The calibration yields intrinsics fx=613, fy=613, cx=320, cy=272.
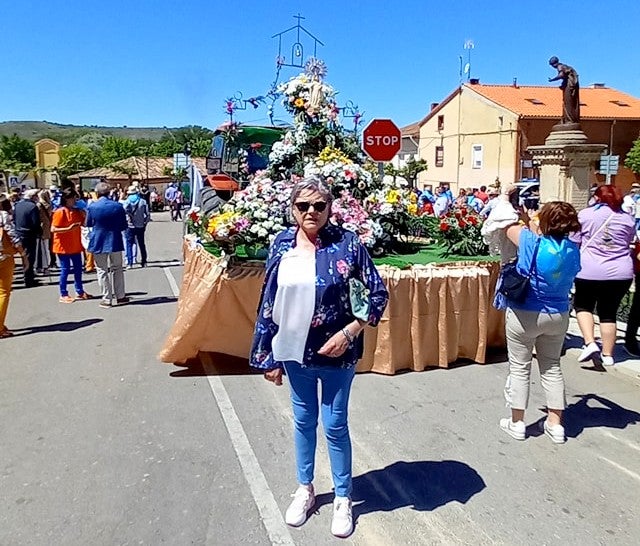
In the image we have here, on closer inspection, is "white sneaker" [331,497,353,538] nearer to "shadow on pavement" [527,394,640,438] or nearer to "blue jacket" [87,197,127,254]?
"shadow on pavement" [527,394,640,438]

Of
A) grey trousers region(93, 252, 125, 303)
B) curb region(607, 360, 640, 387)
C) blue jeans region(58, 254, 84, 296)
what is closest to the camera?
curb region(607, 360, 640, 387)

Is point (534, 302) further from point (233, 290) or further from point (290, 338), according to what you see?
point (233, 290)

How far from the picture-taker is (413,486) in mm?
3768

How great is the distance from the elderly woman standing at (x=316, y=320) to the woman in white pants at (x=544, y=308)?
1545 mm

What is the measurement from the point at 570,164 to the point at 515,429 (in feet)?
26.0

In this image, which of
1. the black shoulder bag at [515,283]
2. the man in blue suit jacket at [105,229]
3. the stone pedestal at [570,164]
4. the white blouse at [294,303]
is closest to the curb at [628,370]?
the black shoulder bag at [515,283]

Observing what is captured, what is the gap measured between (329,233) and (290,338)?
0.58 m

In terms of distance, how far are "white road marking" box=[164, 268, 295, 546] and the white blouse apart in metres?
0.91

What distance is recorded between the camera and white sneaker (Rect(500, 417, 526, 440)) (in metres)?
4.46

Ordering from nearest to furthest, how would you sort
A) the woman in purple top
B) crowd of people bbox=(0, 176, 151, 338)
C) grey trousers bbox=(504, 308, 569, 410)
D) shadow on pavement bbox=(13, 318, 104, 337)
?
grey trousers bbox=(504, 308, 569, 410) → the woman in purple top → crowd of people bbox=(0, 176, 151, 338) → shadow on pavement bbox=(13, 318, 104, 337)

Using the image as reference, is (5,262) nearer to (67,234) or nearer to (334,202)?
(67,234)

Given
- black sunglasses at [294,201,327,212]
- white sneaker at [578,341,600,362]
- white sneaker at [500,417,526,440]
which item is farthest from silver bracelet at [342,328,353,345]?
white sneaker at [578,341,600,362]

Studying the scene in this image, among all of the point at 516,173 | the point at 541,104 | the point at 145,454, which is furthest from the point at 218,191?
the point at 541,104

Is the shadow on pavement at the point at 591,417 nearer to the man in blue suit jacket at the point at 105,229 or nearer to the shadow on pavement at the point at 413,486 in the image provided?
the shadow on pavement at the point at 413,486
